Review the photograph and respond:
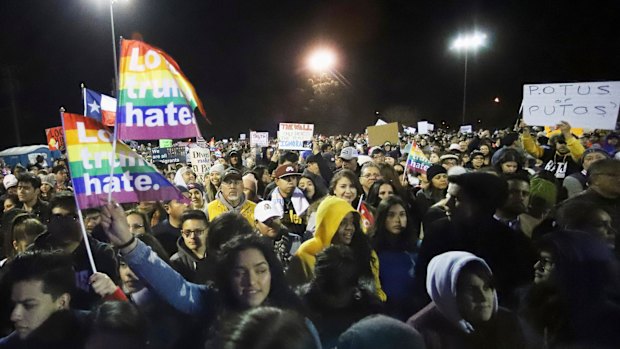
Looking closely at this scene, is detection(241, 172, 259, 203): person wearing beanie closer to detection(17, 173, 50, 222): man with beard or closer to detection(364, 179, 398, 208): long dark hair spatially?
detection(364, 179, 398, 208): long dark hair

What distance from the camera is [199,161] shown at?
7746 millimetres

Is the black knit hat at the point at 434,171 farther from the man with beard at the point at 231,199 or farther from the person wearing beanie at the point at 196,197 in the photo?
the person wearing beanie at the point at 196,197

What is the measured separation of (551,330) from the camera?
2416 millimetres

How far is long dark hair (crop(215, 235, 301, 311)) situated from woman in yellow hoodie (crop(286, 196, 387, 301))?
683mm

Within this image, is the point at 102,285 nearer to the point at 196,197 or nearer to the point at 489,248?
the point at 489,248

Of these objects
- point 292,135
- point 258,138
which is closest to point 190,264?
point 292,135

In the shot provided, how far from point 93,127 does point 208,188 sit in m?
4.30

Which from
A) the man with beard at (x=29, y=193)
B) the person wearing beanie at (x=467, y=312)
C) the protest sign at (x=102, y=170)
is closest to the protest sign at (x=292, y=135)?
the man with beard at (x=29, y=193)

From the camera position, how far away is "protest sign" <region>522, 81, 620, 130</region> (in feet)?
20.5

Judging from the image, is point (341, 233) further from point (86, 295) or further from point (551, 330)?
point (86, 295)

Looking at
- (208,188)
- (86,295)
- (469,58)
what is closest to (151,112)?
(86,295)

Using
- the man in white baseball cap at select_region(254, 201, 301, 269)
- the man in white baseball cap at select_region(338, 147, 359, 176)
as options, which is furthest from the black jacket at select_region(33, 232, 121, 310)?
the man in white baseball cap at select_region(338, 147, 359, 176)

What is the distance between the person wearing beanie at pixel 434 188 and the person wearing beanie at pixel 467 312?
3008 mm

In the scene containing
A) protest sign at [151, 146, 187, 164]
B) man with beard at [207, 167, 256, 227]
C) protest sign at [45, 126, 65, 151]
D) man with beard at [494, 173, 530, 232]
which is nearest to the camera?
man with beard at [494, 173, 530, 232]
